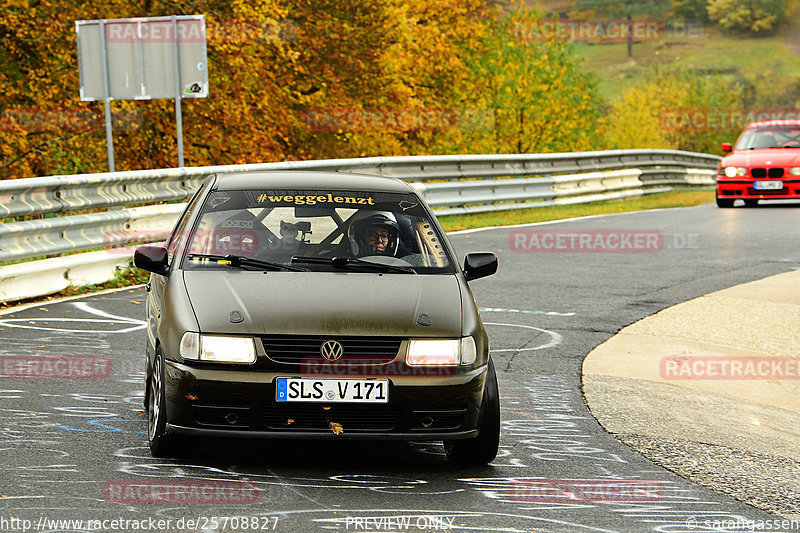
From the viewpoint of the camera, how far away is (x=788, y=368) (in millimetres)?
8914

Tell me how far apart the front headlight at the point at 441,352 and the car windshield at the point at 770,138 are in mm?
19562

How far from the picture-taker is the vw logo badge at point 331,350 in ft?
17.4

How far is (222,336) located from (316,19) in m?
29.1

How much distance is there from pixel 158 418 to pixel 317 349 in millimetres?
856

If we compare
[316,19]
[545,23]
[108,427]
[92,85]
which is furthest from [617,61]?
[108,427]

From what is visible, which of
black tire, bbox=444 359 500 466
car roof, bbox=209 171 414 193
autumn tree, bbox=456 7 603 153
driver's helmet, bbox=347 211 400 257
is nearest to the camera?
black tire, bbox=444 359 500 466

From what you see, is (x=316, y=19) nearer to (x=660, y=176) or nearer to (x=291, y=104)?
(x=291, y=104)

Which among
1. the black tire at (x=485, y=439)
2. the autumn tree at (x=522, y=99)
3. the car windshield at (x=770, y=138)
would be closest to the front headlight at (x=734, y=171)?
the car windshield at (x=770, y=138)

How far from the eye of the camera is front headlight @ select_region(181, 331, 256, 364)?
528 centimetres

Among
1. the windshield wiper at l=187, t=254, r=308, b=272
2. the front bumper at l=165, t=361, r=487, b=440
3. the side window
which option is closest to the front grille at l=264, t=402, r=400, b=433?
the front bumper at l=165, t=361, r=487, b=440

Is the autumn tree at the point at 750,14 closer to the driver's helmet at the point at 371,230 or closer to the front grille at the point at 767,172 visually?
the front grille at the point at 767,172

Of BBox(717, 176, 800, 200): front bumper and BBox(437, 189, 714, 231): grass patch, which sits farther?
BBox(717, 176, 800, 200): front bumper

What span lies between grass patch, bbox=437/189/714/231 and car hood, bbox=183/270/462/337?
1263cm

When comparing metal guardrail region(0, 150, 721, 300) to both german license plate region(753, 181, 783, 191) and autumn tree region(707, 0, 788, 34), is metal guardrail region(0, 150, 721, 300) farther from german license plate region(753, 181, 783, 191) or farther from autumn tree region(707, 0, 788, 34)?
autumn tree region(707, 0, 788, 34)
